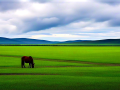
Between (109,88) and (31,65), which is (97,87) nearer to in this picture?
(109,88)

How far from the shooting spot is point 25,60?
78.1 feet

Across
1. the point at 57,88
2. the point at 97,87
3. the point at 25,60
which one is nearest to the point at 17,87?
the point at 57,88

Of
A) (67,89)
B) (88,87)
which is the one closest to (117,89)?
(88,87)

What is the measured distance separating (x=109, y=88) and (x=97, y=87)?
0.62 m

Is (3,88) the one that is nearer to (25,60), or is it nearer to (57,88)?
(57,88)

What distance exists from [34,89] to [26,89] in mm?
394

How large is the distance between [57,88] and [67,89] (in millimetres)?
552

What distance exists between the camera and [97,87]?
1105cm

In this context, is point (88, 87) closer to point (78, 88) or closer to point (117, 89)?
point (78, 88)

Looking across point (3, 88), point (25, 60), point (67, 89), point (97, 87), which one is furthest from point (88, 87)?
point (25, 60)

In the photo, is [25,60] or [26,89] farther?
[25,60]

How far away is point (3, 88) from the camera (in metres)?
10.7

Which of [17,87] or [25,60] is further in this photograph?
[25,60]

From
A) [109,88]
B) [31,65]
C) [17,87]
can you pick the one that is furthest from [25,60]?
[109,88]
